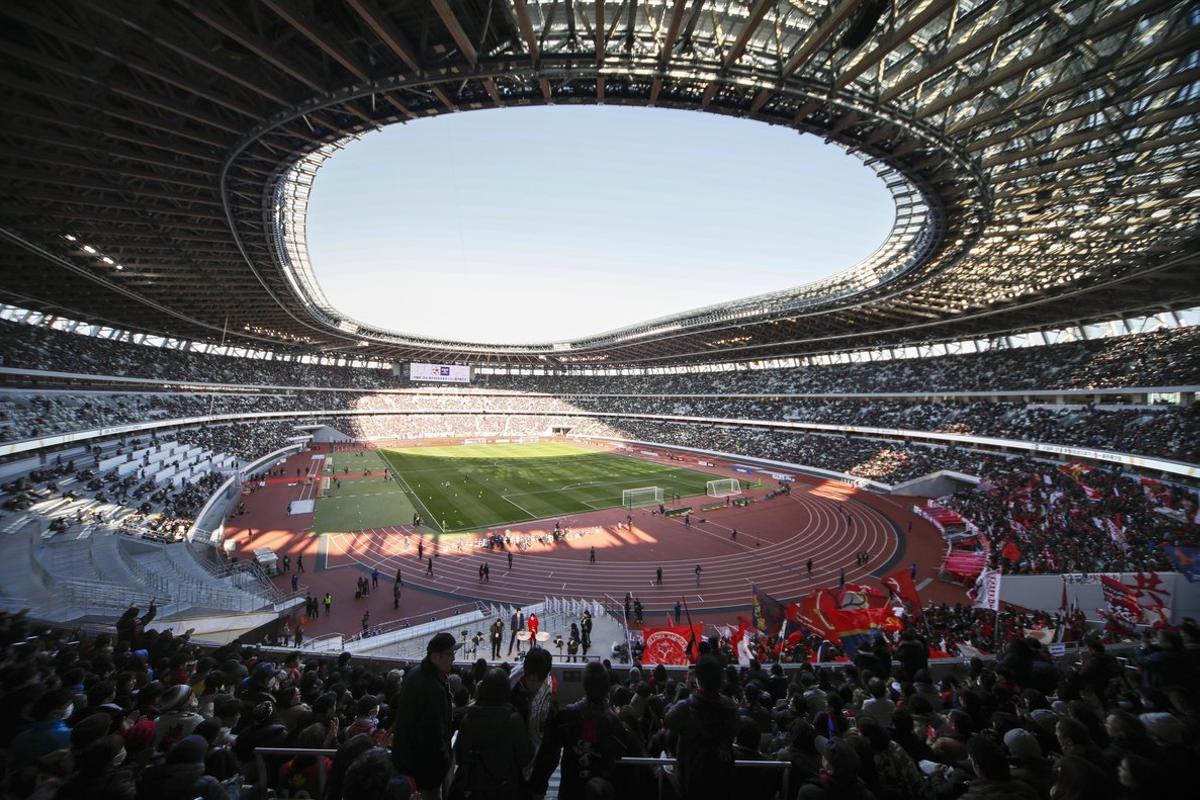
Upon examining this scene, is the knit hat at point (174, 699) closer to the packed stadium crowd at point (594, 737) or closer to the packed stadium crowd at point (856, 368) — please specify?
the packed stadium crowd at point (594, 737)

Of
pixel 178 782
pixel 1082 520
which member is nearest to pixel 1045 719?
pixel 178 782

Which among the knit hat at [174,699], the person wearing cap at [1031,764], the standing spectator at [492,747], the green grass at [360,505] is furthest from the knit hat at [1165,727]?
the green grass at [360,505]

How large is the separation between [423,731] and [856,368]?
2219 inches

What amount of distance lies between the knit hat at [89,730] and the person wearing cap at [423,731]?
2.50 meters

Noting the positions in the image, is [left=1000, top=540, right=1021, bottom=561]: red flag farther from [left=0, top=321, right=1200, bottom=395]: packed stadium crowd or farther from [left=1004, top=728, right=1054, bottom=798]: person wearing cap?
[left=1004, top=728, right=1054, bottom=798]: person wearing cap

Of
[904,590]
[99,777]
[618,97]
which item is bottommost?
[904,590]

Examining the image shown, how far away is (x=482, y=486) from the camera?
42500 mm

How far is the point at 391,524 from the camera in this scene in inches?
1243

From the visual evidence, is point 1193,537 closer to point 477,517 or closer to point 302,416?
point 477,517

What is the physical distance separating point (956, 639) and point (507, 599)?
16.0 meters

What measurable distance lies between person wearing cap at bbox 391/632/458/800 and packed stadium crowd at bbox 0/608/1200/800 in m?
0.01

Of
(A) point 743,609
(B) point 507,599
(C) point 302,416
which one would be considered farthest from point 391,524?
(C) point 302,416

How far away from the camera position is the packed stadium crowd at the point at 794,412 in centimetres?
2423

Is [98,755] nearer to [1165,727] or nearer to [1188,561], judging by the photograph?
[1165,727]
